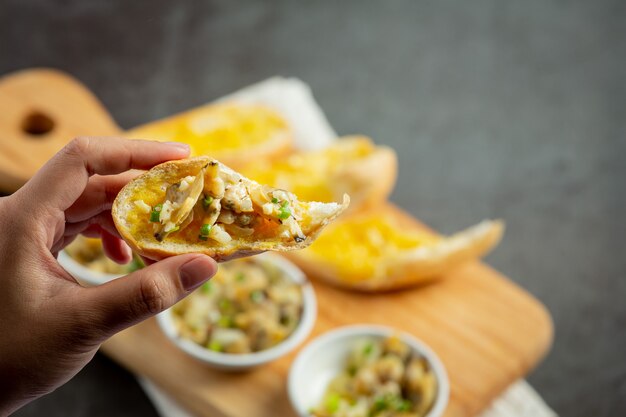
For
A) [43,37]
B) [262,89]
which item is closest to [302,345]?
[262,89]

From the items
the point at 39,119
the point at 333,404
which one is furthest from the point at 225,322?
the point at 39,119

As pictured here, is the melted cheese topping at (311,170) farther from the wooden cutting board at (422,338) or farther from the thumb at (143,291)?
the thumb at (143,291)

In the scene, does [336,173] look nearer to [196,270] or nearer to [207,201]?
[207,201]

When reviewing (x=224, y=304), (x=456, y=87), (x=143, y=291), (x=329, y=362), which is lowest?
(x=329, y=362)

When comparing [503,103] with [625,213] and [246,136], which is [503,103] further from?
[246,136]

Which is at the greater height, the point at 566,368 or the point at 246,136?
the point at 246,136

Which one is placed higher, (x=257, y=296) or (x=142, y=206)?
(x=142, y=206)

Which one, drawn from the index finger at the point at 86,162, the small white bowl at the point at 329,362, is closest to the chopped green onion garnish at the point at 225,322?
the small white bowl at the point at 329,362
